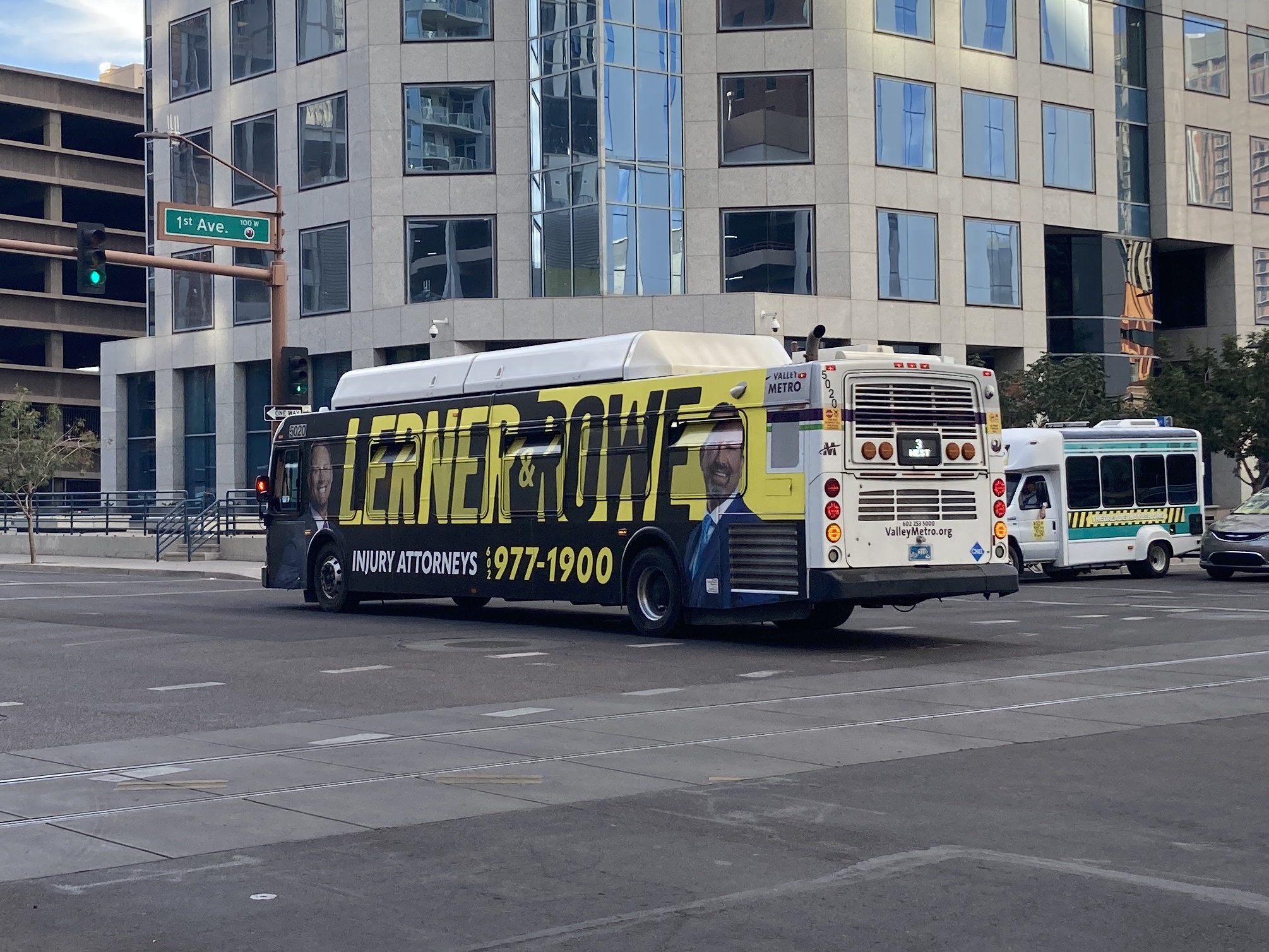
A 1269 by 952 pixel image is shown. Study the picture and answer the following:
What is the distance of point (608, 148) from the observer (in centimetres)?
4400

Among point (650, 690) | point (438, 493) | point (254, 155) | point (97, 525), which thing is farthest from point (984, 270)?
point (650, 690)

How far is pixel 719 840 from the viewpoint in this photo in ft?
24.0

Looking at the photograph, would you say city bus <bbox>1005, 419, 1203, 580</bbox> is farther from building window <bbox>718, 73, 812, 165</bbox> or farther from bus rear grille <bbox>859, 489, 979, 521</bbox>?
building window <bbox>718, 73, 812, 165</bbox>

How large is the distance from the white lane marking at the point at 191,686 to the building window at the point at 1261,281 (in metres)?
49.8

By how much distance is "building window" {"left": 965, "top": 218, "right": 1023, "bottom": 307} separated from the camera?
48.5 m

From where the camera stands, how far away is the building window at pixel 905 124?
46.3 metres

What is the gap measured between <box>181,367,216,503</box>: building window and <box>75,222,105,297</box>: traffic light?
2715 cm

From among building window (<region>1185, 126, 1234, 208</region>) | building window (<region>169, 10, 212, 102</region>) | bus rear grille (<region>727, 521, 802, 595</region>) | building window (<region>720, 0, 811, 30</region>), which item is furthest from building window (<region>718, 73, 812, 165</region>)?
bus rear grille (<region>727, 521, 802, 595</region>)

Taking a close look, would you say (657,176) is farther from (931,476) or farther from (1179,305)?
(931,476)

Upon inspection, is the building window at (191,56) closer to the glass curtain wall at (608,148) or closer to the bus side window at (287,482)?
the glass curtain wall at (608,148)

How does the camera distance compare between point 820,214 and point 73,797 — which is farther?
point 820,214

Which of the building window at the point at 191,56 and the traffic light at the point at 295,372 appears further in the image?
the building window at the point at 191,56

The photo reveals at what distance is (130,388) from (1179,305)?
38.5 metres

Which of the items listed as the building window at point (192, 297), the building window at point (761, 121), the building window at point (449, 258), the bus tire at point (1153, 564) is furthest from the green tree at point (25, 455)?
the bus tire at point (1153, 564)
